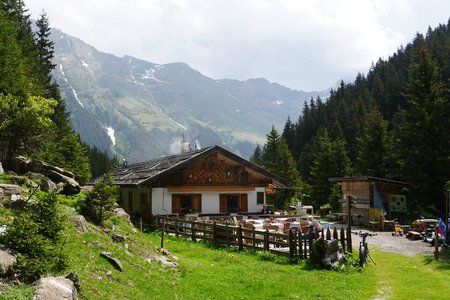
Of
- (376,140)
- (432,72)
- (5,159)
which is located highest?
(432,72)

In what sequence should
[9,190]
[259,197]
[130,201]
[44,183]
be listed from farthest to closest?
1. [130,201]
2. [259,197]
3. [44,183]
4. [9,190]

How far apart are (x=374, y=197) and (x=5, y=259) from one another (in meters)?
32.9

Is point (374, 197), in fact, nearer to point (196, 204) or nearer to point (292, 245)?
point (196, 204)

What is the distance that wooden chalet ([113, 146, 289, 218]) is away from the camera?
1364 inches

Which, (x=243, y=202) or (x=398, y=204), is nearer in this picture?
(x=398, y=204)

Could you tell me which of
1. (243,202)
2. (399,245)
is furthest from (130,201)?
(399,245)

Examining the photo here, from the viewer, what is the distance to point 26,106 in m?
19.8

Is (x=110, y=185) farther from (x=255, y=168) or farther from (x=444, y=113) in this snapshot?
(x=444, y=113)

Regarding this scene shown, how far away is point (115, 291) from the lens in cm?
980

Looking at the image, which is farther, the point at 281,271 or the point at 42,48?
the point at 42,48

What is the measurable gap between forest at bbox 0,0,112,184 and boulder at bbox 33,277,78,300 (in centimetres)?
1254

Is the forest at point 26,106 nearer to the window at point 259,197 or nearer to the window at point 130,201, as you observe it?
the window at point 130,201

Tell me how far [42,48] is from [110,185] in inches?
1732

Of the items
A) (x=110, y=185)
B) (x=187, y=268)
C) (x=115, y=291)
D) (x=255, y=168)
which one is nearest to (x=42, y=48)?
(x=255, y=168)
